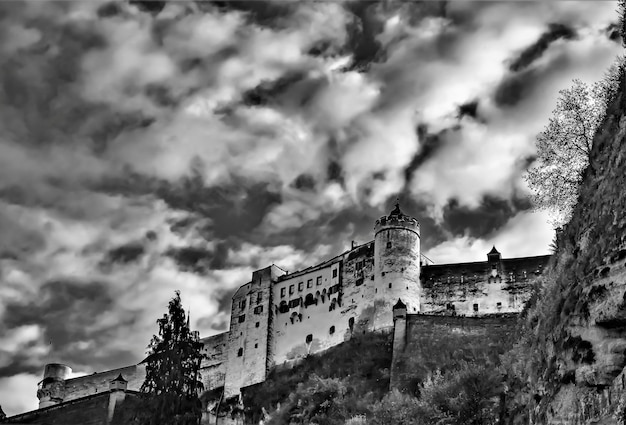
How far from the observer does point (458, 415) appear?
99.5 ft

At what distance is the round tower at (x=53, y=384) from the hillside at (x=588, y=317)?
254ft

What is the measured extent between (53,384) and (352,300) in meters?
40.5

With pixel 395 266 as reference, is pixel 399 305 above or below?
below

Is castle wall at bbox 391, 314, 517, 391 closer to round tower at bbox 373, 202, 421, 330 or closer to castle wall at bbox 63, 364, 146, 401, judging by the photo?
round tower at bbox 373, 202, 421, 330

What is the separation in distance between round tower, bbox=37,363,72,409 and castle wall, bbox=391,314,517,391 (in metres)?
49.1

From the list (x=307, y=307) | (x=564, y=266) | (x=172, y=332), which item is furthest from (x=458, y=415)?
(x=307, y=307)

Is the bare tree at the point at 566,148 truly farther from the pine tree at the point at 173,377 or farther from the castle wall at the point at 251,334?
the castle wall at the point at 251,334

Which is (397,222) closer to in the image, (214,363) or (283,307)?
(283,307)

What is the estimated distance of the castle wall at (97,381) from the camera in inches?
3282

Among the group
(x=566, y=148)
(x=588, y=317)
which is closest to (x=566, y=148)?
(x=566, y=148)

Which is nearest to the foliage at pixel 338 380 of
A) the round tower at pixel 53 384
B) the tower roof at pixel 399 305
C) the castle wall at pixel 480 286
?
the tower roof at pixel 399 305

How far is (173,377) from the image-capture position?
42.6 m

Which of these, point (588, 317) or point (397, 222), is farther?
point (397, 222)

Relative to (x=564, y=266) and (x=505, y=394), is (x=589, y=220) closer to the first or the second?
(x=564, y=266)
